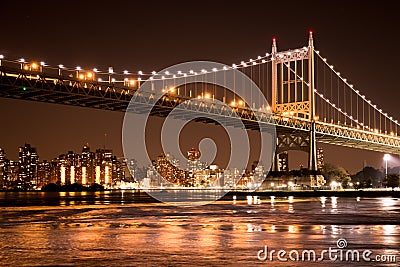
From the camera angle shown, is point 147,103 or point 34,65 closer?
point 34,65

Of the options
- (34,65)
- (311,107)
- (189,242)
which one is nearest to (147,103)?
(34,65)

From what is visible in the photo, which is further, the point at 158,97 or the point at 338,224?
the point at 158,97

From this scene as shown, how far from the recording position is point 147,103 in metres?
Result: 66.8

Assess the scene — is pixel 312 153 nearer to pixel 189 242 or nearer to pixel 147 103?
pixel 147 103

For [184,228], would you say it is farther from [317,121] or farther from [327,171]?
[327,171]

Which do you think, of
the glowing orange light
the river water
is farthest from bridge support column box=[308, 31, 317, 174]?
the river water

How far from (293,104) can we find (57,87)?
96.4 feet

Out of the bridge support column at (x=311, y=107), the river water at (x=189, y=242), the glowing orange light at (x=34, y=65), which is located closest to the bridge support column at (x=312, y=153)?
the bridge support column at (x=311, y=107)

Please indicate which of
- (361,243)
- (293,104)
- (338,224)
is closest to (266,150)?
(293,104)

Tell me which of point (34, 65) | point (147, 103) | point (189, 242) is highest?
point (34, 65)

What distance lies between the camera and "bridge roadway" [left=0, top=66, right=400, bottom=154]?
56812 millimetres

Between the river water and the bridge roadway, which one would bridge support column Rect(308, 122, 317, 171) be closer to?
the bridge roadway

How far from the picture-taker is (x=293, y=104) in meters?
77.8

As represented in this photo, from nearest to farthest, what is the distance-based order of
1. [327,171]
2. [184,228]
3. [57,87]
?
1. [184,228]
2. [57,87]
3. [327,171]
